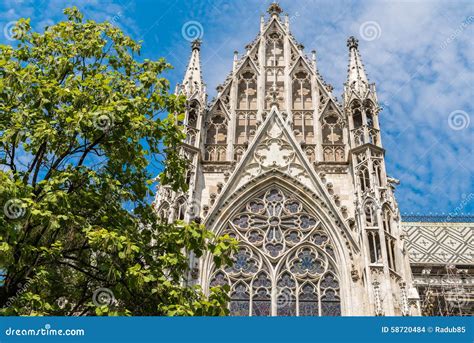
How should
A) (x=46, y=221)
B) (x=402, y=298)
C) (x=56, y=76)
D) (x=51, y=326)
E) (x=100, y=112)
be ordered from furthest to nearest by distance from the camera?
(x=402, y=298), (x=56, y=76), (x=100, y=112), (x=46, y=221), (x=51, y=326)

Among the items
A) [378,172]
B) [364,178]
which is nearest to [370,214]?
[364,178]

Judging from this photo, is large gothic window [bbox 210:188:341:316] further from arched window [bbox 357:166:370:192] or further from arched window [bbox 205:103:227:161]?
arched window [bbox 205:103:227:161]

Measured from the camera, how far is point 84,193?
10086 millimetres

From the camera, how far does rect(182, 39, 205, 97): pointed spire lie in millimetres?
22547

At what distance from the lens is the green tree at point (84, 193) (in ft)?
30.2

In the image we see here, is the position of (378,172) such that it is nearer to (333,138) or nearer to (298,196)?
(298,196)

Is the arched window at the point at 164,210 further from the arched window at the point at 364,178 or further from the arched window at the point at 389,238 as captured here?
the arched window at the point at 389,238

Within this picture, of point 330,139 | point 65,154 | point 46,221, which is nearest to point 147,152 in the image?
point 65,154

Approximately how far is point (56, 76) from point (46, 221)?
3.45m

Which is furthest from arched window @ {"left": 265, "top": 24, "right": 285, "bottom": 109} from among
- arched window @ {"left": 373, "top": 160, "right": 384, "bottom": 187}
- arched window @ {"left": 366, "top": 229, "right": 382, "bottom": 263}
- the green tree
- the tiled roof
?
the green tree

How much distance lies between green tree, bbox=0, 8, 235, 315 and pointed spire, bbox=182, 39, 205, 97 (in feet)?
34.6

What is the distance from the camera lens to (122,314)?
28.8 feet

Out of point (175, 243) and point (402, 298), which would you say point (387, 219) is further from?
point (175, 243)

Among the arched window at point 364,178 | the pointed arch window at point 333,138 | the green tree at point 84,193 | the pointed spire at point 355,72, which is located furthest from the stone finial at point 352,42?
the green tree at point 84,193
